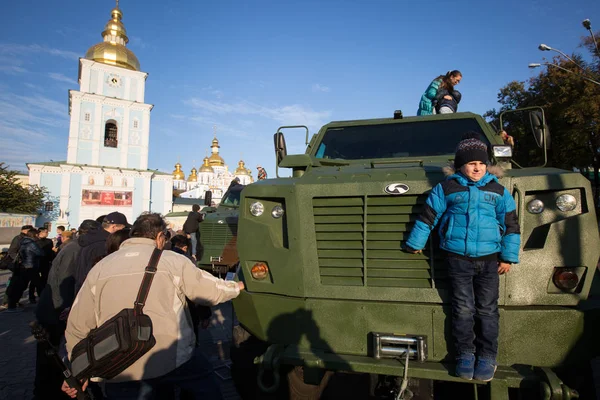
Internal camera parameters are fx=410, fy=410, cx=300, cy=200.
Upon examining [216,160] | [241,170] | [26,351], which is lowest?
[26,351]

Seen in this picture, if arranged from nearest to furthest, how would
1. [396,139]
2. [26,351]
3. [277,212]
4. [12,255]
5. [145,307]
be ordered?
[145,307] → [277,212] → [396,139] → [26,351] → [12,255]

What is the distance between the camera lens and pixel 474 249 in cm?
245

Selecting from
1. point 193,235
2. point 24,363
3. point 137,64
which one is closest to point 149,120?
point 137,64

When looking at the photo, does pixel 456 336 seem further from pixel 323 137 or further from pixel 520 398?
pixel 323 137

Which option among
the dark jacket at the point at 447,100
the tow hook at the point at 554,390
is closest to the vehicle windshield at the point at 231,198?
the dark jacket at the point at 447,100

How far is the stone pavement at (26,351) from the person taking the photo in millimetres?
4105

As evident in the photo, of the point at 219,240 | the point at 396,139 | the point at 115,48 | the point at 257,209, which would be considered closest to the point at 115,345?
the point at 257,209

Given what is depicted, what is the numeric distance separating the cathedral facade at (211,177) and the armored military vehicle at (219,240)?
6879 cm

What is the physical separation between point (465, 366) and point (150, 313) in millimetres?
1903

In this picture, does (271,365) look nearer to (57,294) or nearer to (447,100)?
(57,294)

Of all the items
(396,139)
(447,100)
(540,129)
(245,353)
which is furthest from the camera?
(447,100)

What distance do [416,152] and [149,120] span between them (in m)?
43.3

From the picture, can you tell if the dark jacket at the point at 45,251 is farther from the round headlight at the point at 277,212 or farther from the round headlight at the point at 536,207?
the round headlight at the point at 536,207

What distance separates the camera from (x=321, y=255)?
2.88m
